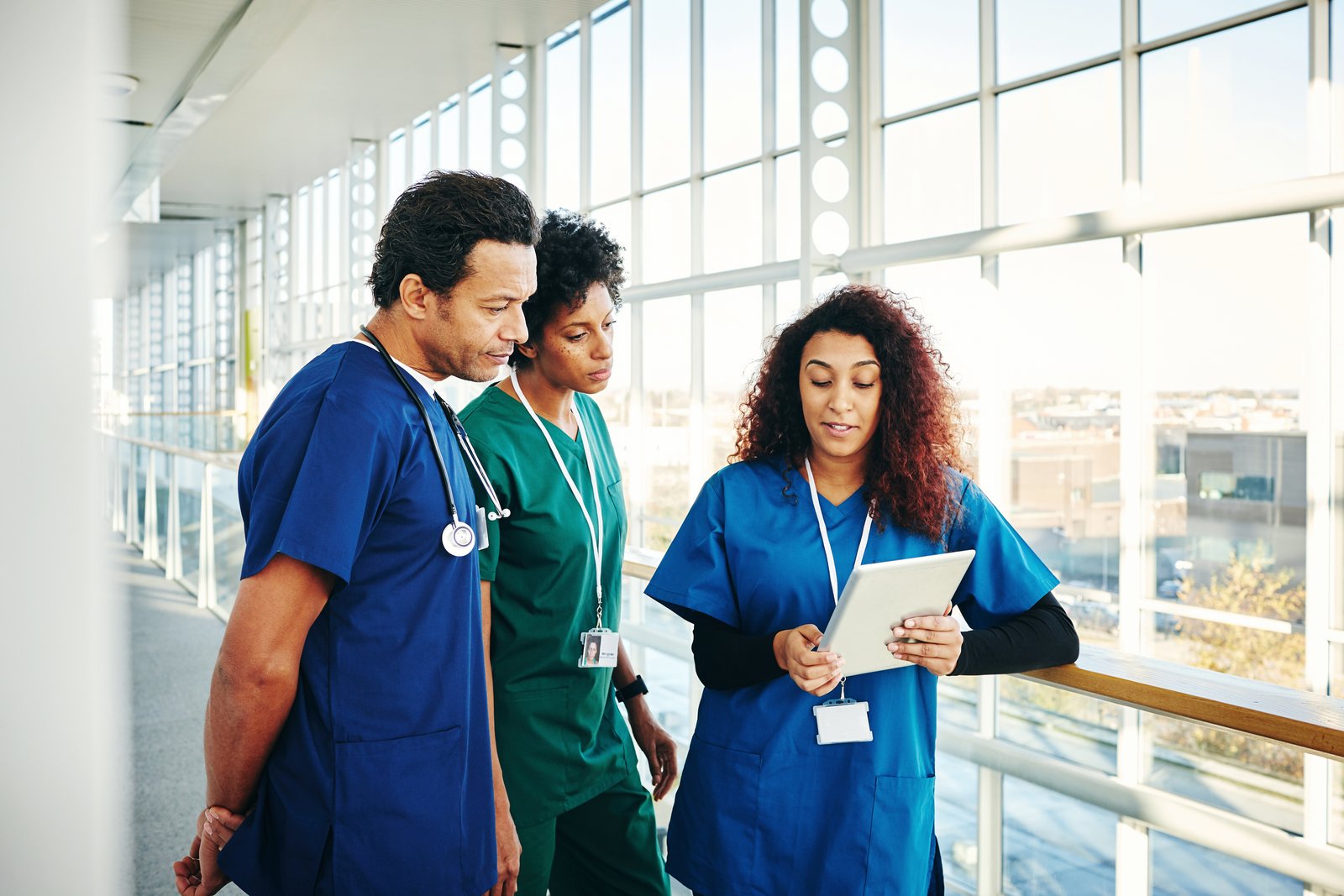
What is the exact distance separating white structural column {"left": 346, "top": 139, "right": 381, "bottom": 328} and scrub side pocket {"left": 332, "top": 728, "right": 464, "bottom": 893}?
39.1 feet

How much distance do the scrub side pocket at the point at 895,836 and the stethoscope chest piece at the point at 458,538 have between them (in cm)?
74

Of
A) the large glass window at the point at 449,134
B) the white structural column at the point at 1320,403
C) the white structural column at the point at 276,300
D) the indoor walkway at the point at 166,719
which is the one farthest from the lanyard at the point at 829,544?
the white structural column at the point at 276,300

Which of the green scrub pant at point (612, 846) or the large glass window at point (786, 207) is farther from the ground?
the large glass window at point (786, 207)

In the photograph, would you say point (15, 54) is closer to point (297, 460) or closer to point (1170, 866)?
point (297, 460)

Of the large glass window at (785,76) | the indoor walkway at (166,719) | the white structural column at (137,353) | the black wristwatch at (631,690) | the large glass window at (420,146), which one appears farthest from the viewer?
the white structural column at (137,353)

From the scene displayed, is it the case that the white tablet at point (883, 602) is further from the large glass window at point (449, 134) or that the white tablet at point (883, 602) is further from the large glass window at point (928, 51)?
the large glass window at point (449, 134)

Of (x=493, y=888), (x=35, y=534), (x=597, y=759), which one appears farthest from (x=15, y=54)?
(x=597, y=759)

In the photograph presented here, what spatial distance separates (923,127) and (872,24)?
69 centimetres

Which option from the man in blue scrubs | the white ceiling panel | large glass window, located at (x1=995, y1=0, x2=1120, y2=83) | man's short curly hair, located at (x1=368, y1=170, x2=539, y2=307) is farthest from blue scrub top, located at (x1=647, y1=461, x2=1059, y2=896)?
the white ceiling panel

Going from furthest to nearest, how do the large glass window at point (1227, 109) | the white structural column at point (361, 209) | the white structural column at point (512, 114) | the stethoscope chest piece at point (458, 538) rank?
the white structural column at point (361, 209)
the white structural column at point (512, 114)
the large glass window at point (1227, 109)
the stethoscope chest piece at point (458, 538)

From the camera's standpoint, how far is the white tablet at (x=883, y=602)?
1.35 meters

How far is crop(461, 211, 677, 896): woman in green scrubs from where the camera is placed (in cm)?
172

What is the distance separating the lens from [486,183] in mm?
1458

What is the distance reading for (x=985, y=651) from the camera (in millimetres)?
1496
